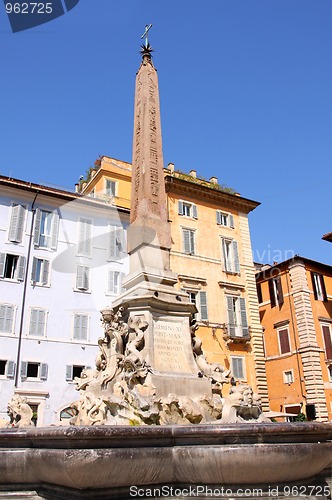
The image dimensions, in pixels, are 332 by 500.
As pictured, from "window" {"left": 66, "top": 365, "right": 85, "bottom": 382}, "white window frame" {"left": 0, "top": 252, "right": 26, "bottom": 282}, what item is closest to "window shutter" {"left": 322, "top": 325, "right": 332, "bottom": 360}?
"window" {"left": 66, "top": 365, "right": 85, "bottom": 382}

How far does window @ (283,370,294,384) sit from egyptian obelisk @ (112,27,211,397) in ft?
59.8

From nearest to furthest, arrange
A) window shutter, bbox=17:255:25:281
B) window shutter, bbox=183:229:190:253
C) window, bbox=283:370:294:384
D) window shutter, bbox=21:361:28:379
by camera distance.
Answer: window shutter, bbox=21:361:28:379 → window shutter, bbox=17:255:25:281 → window shutter, bbox=183:229:190:253 → window, bbox=283:370:294:384

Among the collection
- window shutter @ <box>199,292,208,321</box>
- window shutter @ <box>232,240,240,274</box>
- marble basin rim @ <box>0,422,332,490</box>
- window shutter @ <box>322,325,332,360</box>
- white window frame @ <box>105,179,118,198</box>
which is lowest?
marble basin rim @ <box>0,422,332,490</box>

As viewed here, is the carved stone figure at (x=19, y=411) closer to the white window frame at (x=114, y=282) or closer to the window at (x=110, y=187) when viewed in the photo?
the white window frame at (x=114, y=282)

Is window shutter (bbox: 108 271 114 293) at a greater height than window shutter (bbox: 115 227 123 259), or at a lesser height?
lesser

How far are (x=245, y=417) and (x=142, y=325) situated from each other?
1829 mm

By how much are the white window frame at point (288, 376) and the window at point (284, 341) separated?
1069mm

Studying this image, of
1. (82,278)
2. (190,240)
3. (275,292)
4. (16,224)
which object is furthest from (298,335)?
(16,224)

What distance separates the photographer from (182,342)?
260 inches

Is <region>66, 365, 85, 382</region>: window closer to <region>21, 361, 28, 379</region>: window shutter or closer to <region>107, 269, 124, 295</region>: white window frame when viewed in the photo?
<region>21, 361, 28, 379</region>: window shutter

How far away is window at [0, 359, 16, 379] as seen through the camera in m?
16.4

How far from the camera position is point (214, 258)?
22469mm

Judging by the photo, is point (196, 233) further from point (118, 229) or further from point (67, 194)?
point (67, 194)

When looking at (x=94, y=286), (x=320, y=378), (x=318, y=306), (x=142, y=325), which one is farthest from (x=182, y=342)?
(x=318, y=306)
